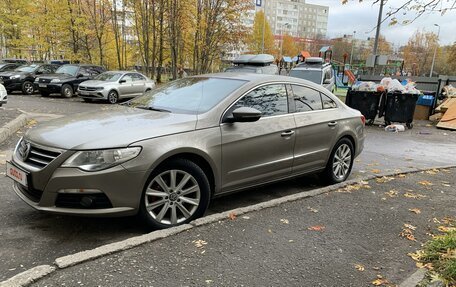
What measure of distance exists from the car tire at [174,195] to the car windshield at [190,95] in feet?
2.43

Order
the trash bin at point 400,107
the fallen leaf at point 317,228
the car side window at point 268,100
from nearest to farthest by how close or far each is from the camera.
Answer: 1. the fallen leaf at point 317,228
2. the car side window at point 268,100
3. the trash bin at point 400,107

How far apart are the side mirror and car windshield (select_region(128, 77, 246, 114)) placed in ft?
0.96

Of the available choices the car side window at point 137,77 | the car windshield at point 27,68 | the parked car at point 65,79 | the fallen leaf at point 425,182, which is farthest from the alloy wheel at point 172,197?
the car windshield at point 27,68

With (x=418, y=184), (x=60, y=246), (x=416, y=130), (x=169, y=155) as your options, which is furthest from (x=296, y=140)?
(x=416, y=130)

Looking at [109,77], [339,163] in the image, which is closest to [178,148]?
[339,163]

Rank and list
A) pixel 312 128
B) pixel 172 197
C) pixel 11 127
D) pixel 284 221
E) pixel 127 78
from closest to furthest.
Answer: pixel 172 197
pixel 284 221
pixel 312 128
pixel 11 127
pixel 127 78

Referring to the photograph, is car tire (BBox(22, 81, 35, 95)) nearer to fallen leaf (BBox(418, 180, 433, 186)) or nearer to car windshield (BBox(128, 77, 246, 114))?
car windshield (BBox(128, 77, 246, 114))

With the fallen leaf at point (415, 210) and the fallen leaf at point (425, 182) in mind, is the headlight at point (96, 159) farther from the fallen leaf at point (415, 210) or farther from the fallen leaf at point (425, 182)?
the fallen leaf at point (425, 182)

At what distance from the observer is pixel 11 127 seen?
8242mm

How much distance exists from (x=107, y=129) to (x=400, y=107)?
12.4m

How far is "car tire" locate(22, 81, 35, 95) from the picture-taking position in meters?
19.3

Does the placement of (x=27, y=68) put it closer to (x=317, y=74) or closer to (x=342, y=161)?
(x=317, y=74)

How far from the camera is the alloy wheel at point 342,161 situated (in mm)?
5754

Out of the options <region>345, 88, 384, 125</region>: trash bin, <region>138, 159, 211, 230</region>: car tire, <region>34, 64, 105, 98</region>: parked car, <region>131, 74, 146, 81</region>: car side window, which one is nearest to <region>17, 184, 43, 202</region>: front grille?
<region>138, 159, 211, 230</region>: car tire
